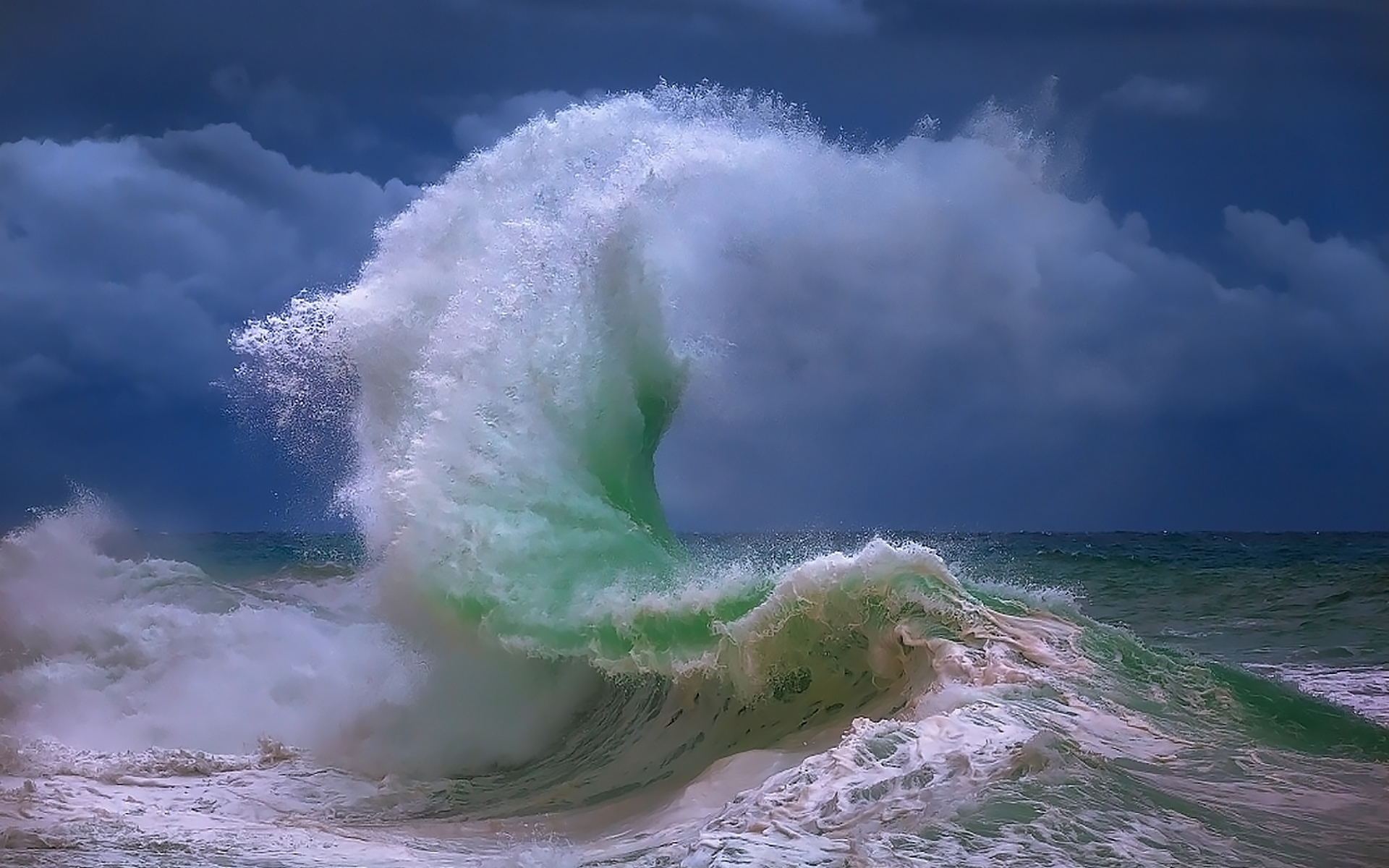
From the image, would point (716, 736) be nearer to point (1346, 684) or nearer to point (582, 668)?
point (582, 668)

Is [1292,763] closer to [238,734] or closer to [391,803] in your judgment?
[391,803]

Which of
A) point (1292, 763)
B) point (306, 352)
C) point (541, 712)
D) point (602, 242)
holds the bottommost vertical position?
point (1292, 763)

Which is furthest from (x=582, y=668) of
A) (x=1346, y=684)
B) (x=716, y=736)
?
(x=1346, y=684)

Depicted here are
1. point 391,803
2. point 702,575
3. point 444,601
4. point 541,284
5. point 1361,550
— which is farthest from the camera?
point 1361,550

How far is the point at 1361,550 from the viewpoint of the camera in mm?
23859

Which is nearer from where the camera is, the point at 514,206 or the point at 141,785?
the point at 141,785

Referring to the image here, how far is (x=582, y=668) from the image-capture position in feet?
24.6

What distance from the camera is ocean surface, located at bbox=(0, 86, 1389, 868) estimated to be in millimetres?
4363

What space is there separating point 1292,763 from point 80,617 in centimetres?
909

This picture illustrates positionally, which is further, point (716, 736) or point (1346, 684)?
point (1346, 684)

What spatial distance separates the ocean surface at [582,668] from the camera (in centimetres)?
436

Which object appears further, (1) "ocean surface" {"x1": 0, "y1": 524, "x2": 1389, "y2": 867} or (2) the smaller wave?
(2) the smaller wave

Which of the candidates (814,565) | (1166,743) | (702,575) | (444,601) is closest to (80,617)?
(444,601)

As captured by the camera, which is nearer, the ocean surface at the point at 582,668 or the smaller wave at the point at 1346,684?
the ocean surface at the point at 582,668
